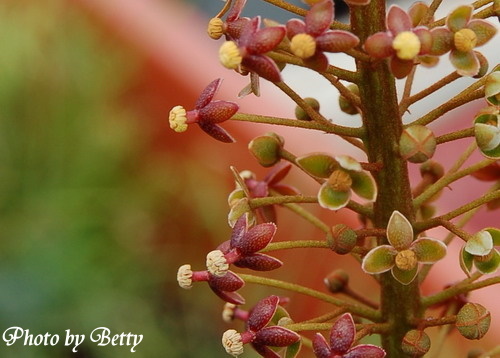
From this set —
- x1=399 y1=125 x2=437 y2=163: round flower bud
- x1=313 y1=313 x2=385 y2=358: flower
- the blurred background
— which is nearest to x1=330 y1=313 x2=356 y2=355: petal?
x1=313 y1=313 x2=385 y2=358: flower

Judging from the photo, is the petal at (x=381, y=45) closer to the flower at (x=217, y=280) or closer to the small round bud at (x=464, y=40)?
the small round bud at (x=464, y=40)

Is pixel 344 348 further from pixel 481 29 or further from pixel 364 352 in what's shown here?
pixel 481 29

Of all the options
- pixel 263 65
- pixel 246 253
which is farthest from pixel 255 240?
pixel 263 65

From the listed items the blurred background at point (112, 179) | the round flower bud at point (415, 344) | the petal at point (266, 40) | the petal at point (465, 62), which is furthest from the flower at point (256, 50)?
the blurred background at point (112, 179)

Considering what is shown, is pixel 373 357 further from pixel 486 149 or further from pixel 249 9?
pixel 249 9

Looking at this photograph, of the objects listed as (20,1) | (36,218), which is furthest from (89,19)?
(36,218)

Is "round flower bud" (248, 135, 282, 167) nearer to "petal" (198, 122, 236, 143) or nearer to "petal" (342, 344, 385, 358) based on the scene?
"petal" (198, 122, 236, 143)
